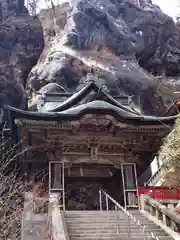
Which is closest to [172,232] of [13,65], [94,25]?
[13,65]

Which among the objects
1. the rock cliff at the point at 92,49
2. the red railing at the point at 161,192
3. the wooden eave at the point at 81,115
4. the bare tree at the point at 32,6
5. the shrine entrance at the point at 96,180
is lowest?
the red railing at the point at 161,192

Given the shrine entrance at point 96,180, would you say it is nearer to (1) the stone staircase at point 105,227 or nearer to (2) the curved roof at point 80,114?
(2) the curved roof at point 80,114

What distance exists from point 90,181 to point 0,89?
34.3ft

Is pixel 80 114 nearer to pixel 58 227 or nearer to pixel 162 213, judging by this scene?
pixel 162 213

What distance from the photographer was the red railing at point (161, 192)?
11.7m

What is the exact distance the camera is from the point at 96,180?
598 inches

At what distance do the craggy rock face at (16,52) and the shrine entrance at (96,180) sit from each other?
8398 millimetres

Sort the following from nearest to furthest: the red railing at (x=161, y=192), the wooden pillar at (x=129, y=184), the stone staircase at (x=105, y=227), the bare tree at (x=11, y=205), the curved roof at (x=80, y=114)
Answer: the stone staircase at (x=105, y=227)
the bare tree at (x=11, y=205)
the red railing at (x=161, y=192)
the curved roof at (x=80, y=114)
the wooden pillar at (x=129, y=184)

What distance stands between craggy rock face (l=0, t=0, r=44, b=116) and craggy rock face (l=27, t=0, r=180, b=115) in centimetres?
228

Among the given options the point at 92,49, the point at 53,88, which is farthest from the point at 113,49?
the point at 53,88

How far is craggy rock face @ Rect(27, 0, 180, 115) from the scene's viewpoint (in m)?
28.6

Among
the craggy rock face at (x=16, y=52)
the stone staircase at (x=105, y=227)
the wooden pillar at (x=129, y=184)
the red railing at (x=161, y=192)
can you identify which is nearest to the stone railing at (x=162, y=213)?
the stone staircase at (x=105, y=227)

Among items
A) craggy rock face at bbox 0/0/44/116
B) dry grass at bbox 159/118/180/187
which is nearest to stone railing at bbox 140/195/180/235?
dry grass at bbox 159/118/180/187

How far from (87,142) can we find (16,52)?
15.5 meters
